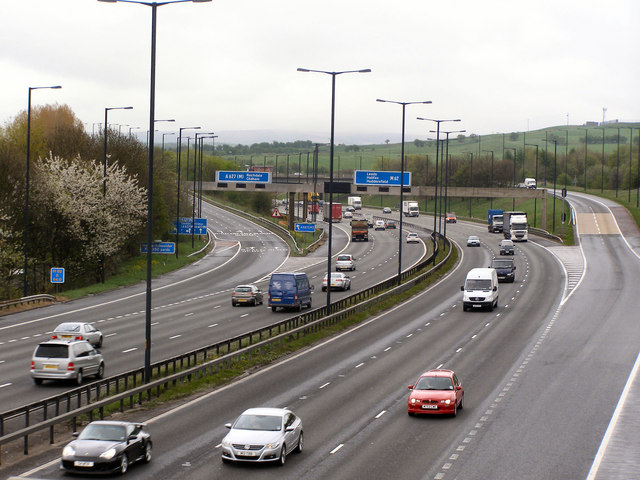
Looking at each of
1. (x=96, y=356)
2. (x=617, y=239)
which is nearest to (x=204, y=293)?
(x=96, y=356)

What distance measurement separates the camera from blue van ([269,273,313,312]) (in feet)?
187

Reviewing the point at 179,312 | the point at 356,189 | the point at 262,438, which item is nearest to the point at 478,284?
the point at 179,312

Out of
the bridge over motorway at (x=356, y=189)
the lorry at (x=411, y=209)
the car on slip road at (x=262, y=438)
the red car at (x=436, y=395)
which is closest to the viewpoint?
the car on slip road at (x=262, y=438)

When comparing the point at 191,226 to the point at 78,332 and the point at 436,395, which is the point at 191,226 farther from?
the point at 436,395

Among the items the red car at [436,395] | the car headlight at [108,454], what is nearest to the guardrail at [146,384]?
the car headlight at [108,454]

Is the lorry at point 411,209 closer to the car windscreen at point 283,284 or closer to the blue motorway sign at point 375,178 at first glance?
the blue motorway sign at point 375,178

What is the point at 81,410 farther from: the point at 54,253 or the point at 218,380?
the point at 54,253

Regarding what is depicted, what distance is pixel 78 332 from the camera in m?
41.8

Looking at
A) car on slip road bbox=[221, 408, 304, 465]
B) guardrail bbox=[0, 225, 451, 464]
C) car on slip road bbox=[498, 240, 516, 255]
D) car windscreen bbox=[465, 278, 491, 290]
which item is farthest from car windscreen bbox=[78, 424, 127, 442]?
car on slip road bbox=[498, 240, 516, 255]

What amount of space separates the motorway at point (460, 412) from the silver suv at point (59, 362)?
203 inches

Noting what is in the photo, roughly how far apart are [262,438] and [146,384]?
9062mm

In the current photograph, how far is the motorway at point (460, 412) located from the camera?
22797 millimetres

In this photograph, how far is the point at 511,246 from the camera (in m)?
98.4

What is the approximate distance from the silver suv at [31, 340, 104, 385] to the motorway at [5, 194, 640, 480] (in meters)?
5.16
